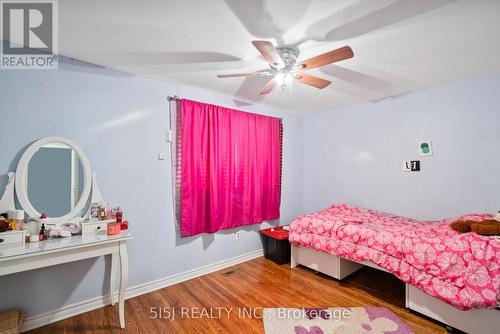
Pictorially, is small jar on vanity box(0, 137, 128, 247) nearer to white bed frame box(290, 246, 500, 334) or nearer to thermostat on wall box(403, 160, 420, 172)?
white bed frame box(290, 246, 500, 334)

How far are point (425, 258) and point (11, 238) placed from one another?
331 centimetres

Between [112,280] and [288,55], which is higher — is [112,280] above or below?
below

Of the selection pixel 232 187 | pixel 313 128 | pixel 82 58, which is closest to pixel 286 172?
pixel 313 128

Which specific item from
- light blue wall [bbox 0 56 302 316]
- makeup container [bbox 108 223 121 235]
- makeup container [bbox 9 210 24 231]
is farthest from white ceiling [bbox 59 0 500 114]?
makeup container [bbox 108 223 121 235]

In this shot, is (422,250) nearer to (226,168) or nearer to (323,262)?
(323,262)

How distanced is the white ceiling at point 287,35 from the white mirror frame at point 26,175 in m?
0.82

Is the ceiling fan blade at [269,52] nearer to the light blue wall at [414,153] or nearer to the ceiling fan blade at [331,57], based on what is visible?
the ceiling fan blade at [331,57]

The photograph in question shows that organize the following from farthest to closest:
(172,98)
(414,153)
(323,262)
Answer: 1. (414,153)
2. (323,262)
3. (172,98)

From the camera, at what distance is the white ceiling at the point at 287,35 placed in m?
1.51

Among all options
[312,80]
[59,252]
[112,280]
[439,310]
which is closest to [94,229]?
[59,252]

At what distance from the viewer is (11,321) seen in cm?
173

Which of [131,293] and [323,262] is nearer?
[131,293]

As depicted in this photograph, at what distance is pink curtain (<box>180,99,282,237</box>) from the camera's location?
2.85m

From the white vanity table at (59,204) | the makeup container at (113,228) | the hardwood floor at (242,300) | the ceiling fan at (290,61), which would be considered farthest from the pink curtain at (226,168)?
the ceiling fan at (290,61)
